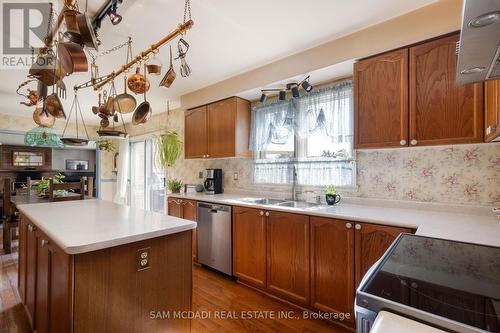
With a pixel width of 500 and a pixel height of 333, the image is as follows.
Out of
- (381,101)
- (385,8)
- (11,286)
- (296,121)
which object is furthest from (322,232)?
(11,286)

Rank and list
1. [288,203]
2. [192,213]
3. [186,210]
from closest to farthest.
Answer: [288,203] < [192,213] < [186,210]

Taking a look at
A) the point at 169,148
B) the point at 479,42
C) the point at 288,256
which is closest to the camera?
the point at 479,42

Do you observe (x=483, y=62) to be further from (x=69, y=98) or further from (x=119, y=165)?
(x=119, y=165)

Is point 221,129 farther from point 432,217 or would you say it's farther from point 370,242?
point 432,217

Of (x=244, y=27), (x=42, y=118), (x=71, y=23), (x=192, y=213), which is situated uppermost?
(x=244, y=27)

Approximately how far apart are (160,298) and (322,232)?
1.27 metres

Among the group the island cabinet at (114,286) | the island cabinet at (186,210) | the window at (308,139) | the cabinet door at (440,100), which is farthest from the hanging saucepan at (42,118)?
the cabinet door at (440,100)

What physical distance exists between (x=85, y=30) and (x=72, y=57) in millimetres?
274

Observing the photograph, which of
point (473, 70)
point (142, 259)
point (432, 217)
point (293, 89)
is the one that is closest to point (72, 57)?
point (142, 259)

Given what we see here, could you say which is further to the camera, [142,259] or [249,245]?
[249,245]

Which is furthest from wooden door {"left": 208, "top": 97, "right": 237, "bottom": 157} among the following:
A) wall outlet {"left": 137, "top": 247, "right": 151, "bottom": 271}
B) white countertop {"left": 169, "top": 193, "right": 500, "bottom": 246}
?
wall outlet {"left": 137, "top": 247, "right": 151, "bottom": 271}

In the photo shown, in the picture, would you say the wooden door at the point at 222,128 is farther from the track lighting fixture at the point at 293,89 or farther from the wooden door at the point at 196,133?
the track lighting fixture at the point at 293,89

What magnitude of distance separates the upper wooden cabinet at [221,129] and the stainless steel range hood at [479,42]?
2.32 metres

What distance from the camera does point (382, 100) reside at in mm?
1899
